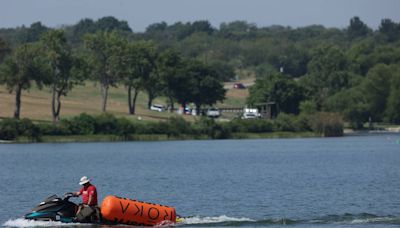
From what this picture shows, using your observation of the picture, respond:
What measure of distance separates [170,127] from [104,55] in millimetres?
30356

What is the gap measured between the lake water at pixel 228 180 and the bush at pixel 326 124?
99.2 feet

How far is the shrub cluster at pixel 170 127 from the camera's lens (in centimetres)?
12794

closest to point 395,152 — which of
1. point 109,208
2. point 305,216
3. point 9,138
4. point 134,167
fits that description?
point 134,167

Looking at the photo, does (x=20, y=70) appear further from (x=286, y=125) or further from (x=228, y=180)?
(x=228, y=180)

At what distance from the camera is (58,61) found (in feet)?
496

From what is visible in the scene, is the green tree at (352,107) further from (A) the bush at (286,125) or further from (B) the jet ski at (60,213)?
(B) the jet ski at (60,213)

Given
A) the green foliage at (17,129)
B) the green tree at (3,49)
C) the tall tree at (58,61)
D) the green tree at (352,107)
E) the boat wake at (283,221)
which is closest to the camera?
the boat wake at (283,221)

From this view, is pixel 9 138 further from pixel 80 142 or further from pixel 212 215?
pixel 212 215

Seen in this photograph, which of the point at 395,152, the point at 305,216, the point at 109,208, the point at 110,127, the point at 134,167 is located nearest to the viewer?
the point at 109,208

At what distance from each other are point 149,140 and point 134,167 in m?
52.2

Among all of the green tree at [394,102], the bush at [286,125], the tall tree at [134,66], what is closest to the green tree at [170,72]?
the tall tree at [134,66]

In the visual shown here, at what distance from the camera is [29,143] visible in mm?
126375

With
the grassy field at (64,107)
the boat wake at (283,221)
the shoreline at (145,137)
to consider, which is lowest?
the boat wake at (283,221)

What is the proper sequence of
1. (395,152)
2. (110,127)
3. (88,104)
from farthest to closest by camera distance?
(88,104), (110,127), (395,152)
